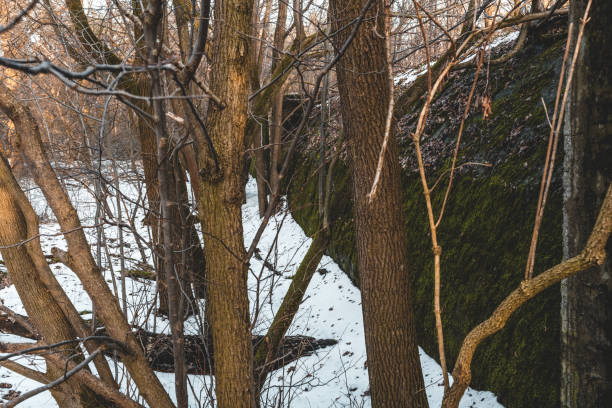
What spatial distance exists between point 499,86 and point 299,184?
620 centimetres

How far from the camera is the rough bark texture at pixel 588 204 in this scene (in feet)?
7.02

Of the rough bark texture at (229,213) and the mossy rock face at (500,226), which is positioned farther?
the mossy rock face at (500,226)

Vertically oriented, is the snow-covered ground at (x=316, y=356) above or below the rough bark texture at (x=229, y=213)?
below

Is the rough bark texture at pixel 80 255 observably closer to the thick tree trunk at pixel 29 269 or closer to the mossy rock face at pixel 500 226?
the thick tree trunk at pixel 29 269

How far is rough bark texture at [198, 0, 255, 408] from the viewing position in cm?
244

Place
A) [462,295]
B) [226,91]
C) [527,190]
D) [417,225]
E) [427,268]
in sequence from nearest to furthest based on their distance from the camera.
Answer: [226,91], [527,190], [462,295], [427,268], [417,225]

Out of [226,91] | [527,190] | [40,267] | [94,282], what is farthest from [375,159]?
[40,267]

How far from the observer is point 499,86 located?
5.08 meters

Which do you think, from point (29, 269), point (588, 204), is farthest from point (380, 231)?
point (29, 269)

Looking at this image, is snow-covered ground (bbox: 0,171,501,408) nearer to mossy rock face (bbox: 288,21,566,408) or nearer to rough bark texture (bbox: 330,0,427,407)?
mossy rock face (bbox: 288,21,566,408)

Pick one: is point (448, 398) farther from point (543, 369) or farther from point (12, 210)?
point (12, 210)

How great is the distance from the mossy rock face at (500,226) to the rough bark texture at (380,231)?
2.37 ft

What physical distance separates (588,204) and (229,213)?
197 cm

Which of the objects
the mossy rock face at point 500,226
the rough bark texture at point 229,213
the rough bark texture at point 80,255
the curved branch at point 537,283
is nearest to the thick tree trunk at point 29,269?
the rough bark texture at point 80,255
